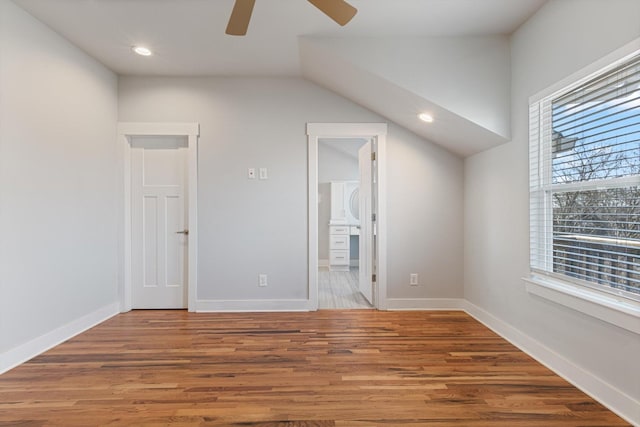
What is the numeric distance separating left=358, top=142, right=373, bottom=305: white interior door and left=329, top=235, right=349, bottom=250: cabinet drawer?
2.13m

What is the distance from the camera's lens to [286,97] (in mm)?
3721

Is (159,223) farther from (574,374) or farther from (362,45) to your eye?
(574,374)

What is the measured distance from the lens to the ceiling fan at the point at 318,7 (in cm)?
164

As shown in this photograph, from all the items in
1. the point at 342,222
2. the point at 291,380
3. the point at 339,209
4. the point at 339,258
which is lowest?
the point at 291,380

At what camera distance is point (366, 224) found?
→ 4.18 m

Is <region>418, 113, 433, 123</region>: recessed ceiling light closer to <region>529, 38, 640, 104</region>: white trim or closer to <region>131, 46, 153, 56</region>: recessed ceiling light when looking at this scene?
<region>529, 38, 640, 104</region>: white trim

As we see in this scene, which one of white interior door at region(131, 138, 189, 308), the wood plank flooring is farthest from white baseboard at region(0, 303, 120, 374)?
the wood plank flooring

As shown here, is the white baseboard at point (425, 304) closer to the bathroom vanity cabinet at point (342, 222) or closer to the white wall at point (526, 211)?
the white wall at point (526, 211)

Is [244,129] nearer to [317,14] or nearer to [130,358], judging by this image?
[317,14]

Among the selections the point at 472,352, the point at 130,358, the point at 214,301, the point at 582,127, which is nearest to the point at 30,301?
the point at 130,358

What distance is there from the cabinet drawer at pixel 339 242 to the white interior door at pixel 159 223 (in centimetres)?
334

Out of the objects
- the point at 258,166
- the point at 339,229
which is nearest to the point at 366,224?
the point at 258,166

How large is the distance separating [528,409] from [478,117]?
2160 millimetres

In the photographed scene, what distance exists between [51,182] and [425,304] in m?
3.65
